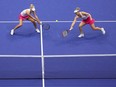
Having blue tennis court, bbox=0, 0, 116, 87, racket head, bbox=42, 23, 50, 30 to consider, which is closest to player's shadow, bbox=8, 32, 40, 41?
blue tennis court, bbox=0, 0, 116, 87

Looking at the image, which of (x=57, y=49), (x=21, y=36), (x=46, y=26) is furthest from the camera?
(x=46, y=26)

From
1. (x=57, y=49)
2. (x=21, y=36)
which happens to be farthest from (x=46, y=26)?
(x=57, y=49)

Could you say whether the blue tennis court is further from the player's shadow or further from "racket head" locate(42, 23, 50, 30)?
"racket head" locate(42, 23, 50, 30)

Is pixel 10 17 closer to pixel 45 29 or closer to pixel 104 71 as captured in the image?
pixel 45 29

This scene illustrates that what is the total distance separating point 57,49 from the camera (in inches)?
452

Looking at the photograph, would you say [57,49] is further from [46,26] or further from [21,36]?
[21,36]

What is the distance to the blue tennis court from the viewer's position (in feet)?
31.4

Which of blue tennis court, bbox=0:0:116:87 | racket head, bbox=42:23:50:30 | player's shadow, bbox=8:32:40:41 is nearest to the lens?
blue tennis court, bbox=0:0:116:87

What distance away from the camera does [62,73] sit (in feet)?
31.8

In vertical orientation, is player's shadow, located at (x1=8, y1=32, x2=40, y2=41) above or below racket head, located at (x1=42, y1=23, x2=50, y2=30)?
below

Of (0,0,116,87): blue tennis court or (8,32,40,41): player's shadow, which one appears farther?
(8,32,40,41): player's shadow

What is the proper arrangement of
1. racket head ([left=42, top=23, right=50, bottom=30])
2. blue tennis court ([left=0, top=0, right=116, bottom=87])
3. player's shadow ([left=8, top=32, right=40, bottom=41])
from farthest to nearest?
1. racket head ([left=42, top=23, right=50, bottom=30])
2. player's shadow ([left=8, top=32, right=40, bottom=41])
3. blue tennis court ([left=0, top=0, right=116, bottom=87])

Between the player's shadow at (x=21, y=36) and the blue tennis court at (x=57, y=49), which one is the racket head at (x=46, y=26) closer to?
the blue tennis court at (x=57, y=49)

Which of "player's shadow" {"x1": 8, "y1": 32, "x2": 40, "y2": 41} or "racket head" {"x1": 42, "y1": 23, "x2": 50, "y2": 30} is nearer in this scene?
"player's shadow" {"x1": 8, "y1": 32, "x2": 40, "y2": 41}
